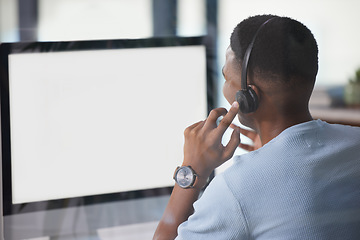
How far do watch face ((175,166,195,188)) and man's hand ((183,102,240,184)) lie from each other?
0.01 m

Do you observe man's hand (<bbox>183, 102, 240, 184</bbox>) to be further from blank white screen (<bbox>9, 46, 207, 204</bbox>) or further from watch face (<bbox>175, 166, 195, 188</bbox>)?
blank white screen (<bbox>9, 46, 207, 204</bbox>)

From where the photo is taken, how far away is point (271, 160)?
0.74 meters

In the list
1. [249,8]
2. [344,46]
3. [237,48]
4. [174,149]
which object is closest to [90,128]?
[174,149]

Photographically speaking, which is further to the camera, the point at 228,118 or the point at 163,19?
the point at 163,19

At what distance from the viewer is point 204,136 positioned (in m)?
0.91

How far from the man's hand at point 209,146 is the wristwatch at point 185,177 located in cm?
1

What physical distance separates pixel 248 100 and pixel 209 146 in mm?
125

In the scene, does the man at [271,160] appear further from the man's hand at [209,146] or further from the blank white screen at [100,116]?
the blank white screen at [100,116]

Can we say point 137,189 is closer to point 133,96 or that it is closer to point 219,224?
point 133,96

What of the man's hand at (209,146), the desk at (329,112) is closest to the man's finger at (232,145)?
the man's hand at (209,146)

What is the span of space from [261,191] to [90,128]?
0.45m

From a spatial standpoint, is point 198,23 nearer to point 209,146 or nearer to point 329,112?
point 209,146

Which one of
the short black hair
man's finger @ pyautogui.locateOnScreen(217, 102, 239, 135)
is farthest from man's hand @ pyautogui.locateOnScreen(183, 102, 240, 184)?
the short black hair

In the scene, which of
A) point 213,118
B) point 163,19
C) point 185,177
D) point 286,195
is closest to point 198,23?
point 163,19
